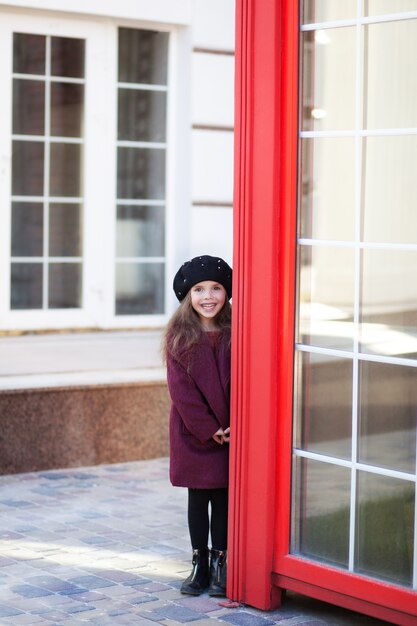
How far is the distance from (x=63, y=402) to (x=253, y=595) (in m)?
2.86

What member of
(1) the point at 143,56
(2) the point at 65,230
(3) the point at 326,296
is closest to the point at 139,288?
(2) the point at 65,230

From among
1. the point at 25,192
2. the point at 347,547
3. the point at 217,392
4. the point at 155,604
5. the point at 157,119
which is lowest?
the point at 155,604

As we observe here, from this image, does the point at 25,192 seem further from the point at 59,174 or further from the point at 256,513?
the point at 256,513

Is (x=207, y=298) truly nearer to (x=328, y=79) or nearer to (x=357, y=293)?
(x=357, y=293)

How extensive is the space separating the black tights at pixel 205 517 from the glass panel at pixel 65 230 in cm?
311

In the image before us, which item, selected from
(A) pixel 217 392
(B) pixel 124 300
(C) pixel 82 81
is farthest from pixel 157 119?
(A) pixel 217 392

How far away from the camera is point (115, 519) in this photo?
660 cm

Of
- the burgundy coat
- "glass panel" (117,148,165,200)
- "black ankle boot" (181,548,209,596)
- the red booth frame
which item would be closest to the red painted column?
the red booth frame

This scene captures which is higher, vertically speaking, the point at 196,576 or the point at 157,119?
the point at 157,119

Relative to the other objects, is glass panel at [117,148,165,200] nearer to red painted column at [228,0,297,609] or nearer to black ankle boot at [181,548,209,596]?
red painted column at [228,0,297,609]

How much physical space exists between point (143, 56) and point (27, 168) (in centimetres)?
108

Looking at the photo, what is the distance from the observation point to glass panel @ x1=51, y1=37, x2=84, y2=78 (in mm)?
7871

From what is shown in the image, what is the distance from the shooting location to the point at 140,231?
830 cm

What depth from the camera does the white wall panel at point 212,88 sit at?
8.12 metres
